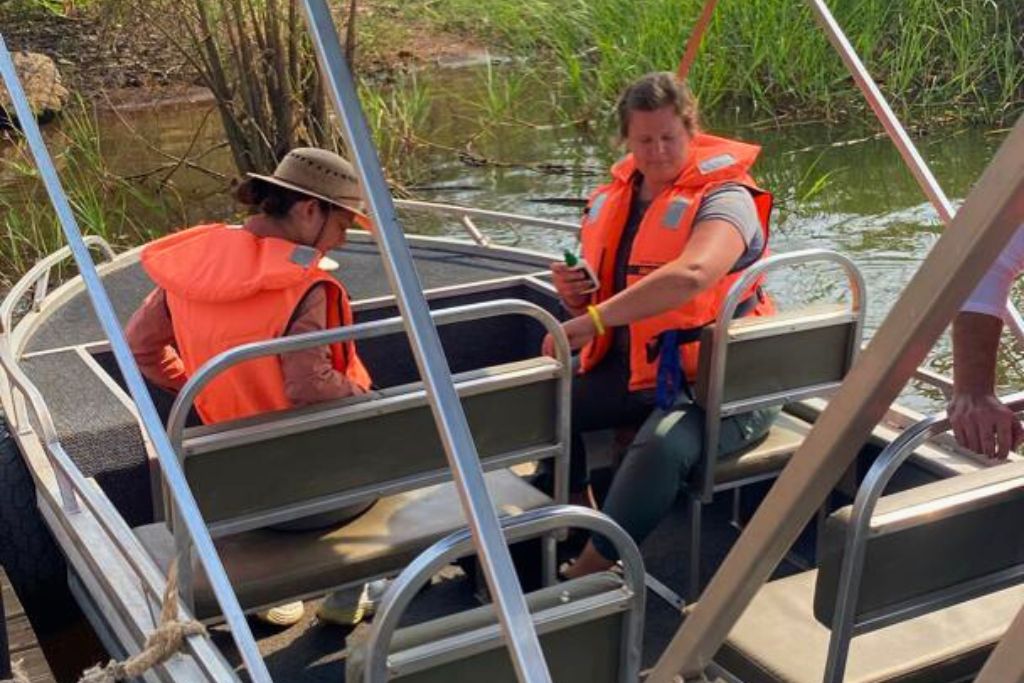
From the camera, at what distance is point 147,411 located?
68.7 inches

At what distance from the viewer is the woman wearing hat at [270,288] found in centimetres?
246

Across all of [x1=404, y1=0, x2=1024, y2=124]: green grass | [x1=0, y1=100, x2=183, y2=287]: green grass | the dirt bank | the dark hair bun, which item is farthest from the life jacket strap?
the dirt bank

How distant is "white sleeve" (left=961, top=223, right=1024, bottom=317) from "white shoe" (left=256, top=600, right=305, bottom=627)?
5.13 feet

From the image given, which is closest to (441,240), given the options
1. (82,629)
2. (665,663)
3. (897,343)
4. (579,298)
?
(579,298)

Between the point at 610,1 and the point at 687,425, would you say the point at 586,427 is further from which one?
the point at 610,1

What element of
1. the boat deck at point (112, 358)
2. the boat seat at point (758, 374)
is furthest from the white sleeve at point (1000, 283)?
the boat deck at point (112, 358)

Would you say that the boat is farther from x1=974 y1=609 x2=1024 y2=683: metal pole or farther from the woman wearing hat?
the woman wearing hat

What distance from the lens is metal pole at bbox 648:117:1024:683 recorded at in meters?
0.94

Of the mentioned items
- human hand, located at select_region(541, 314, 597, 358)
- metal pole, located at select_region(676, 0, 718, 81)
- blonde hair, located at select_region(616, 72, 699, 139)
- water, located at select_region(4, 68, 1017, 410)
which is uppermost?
metal pole, located at select_region(676, 0, 718, 81)

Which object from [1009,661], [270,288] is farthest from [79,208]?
[1009,661]

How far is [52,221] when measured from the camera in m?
7.25

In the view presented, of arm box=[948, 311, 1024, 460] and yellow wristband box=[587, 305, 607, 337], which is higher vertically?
arm box=[948, 311, 1024, 460]

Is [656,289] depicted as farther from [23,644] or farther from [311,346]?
[23,644]

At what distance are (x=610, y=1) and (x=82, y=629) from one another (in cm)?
686
